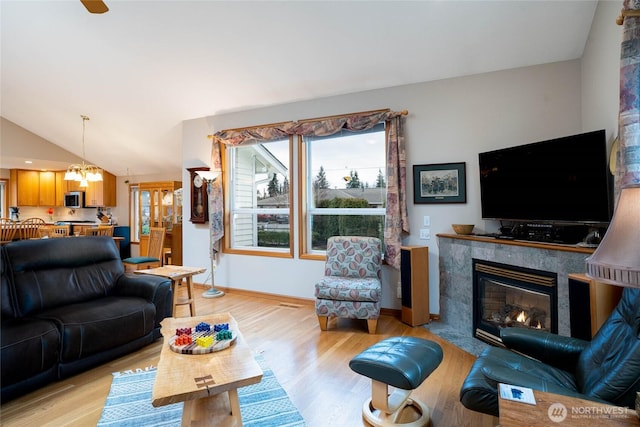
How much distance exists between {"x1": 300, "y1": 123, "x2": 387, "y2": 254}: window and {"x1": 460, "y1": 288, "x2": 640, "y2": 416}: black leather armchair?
236cm

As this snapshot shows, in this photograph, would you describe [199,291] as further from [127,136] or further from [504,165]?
[504,165]

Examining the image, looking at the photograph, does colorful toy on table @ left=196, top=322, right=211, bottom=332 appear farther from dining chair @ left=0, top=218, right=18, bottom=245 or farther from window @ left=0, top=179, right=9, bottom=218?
window @ left=0, top=179, right=9, bottom=218

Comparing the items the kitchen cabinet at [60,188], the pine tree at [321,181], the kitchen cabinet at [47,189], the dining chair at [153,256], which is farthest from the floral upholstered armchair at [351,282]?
the kitchen cabinet at [47,189]

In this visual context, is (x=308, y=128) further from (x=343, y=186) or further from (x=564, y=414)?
(x=564, y=414)

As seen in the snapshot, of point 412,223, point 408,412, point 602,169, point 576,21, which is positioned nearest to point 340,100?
point 412,223

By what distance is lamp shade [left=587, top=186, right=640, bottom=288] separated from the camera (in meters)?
1.03

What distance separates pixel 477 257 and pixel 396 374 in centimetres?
183

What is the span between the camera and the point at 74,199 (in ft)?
25.8

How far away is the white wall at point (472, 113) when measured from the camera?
8.80 feet

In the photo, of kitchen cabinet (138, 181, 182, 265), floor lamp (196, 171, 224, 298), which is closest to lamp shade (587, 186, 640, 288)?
floor lamp (196, 171, 224, 298)

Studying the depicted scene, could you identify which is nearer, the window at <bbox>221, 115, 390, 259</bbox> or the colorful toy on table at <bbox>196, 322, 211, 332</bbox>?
the colorful toy on table at <bbox>196, 322, 211, 332</bbox>

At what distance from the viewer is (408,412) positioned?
201cm

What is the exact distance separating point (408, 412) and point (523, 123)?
2.86 m

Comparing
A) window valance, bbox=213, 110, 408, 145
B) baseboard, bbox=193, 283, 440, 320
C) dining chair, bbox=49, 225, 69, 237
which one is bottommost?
baseboard, bbox=193, 283, 440, 320
